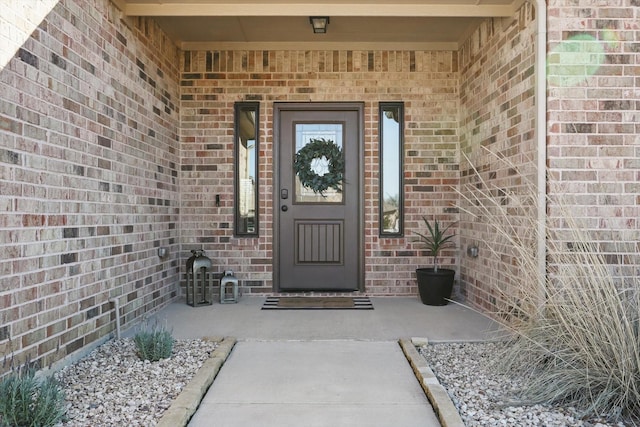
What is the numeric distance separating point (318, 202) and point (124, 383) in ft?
9.84

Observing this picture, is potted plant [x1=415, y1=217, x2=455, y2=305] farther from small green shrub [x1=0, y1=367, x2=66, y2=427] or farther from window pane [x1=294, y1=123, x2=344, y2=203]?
small green shrub [x1=0, y1=367, x2=66, y2=427]

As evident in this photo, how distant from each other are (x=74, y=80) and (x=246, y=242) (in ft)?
8.20

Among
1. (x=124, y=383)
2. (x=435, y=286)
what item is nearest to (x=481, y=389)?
(x=124, y=383)

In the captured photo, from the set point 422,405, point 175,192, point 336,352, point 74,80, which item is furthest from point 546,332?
point 175,192

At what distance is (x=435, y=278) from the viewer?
466cm

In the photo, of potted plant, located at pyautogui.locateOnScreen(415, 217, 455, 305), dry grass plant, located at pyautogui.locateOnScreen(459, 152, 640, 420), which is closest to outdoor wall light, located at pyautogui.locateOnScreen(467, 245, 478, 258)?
potted plant, located at pyautogui.locateOnScreen(415, 217, 455, 305)

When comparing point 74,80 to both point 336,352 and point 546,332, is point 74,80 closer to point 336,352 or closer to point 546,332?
point 336,352

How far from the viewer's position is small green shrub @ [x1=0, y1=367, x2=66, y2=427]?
78.2 inches

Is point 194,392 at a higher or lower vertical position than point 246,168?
lower

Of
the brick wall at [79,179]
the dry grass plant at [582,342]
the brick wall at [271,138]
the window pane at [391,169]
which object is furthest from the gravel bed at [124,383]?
the window pane at [391,169]

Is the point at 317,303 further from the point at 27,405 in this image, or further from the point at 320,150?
the point at 27,405

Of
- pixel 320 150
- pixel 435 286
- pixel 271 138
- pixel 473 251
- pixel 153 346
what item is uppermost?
pixel 271 138

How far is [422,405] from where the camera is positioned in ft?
7.76

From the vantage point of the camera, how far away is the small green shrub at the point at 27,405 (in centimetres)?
199
